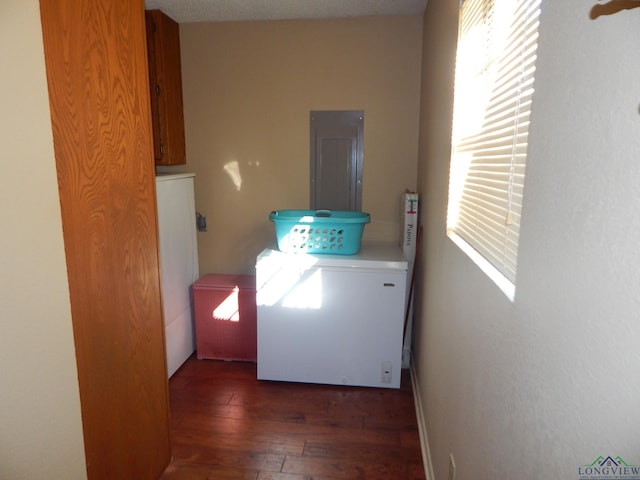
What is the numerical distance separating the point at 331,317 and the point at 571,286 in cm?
197

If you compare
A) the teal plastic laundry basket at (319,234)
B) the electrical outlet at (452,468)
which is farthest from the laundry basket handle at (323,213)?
the electrical outlet at (452,468)

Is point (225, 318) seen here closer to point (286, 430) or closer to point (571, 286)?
point (286, 430)

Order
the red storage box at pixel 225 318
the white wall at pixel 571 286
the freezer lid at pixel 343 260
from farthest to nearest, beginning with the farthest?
the red storage box at pixel 225 318, the freezer lid at pixel 343 260, the white wall at pixel 571 286

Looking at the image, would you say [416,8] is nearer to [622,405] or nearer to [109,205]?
[109,205]

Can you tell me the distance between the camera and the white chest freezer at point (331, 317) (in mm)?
2492

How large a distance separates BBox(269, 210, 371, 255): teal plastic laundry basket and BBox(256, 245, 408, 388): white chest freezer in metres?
0.06

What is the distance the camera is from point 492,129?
4.10 ft

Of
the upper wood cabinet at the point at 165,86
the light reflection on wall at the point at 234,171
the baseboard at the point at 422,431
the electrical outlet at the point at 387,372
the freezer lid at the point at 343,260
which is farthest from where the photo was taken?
the light reflection on wall at the point at 234,171

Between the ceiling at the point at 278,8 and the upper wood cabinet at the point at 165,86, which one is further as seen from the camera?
the upper wood cabinet at the point at 165,86

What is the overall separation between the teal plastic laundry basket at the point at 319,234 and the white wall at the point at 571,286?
142 centimetres

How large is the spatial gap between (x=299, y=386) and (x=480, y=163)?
186 cm

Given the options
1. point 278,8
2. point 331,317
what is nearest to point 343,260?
point 331,317

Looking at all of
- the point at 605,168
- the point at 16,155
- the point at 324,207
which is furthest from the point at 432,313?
the point at 16,155

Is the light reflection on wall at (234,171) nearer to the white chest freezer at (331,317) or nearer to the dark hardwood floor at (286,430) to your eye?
the white chest freezer at (331,317)
